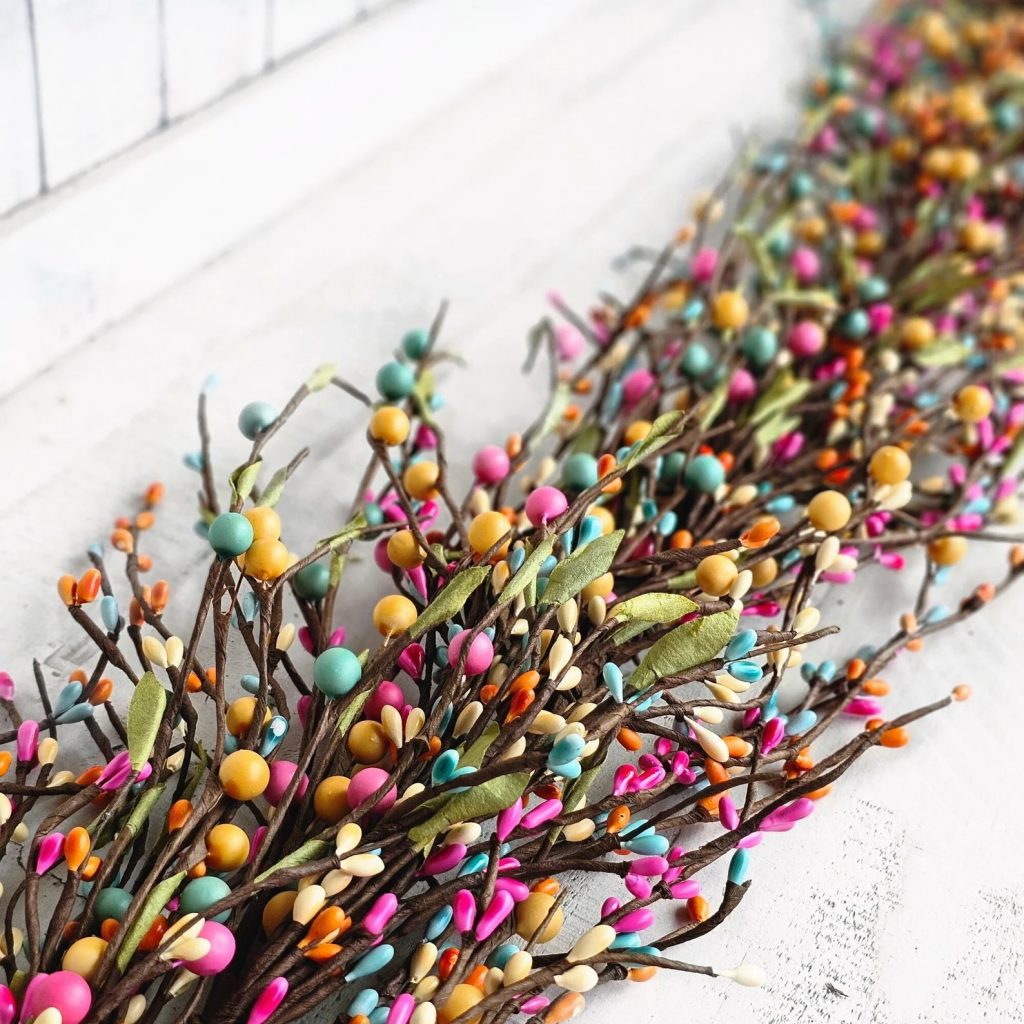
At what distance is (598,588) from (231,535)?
150 millimetres

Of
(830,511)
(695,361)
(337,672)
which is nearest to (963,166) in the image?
(695,361)

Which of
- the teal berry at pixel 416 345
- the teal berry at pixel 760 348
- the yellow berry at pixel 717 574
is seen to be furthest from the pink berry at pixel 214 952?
the teal berry at pixel 760 348

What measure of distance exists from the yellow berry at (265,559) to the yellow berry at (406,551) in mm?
60

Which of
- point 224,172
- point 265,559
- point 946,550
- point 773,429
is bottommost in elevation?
point 946,550

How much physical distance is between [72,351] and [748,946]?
464mm

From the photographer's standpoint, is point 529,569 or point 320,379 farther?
point 320,379

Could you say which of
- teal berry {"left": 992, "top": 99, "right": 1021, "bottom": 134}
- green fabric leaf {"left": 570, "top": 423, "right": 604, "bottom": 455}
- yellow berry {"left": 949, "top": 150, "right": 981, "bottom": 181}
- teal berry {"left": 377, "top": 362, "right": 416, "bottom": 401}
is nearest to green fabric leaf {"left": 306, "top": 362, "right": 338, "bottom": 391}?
teal berry {"left": 377, "top": 362, "right": 416, "bottom": 401}

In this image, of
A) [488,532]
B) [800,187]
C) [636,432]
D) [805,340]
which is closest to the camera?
[488,532]

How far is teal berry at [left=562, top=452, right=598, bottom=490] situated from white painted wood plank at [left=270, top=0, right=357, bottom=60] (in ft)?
1.15

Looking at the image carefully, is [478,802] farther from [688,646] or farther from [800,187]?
[800,187]

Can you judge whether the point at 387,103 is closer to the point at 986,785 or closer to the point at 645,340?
the point at 645,340

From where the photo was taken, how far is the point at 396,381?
1.86 ft

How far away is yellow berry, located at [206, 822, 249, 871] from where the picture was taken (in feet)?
1.35

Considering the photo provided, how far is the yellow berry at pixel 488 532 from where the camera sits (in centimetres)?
48
